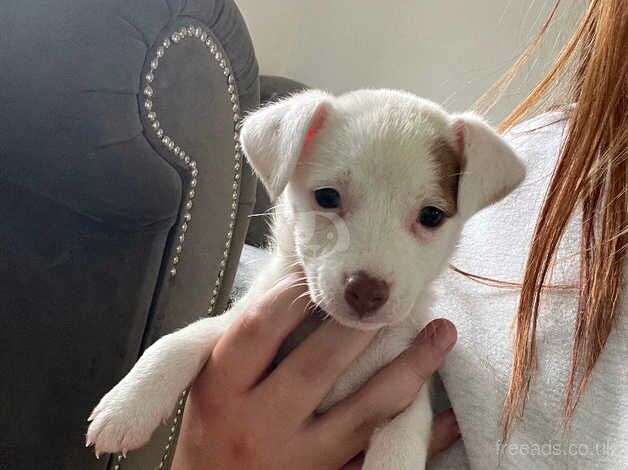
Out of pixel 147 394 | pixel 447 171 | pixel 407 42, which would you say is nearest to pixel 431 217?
pixel 447 171

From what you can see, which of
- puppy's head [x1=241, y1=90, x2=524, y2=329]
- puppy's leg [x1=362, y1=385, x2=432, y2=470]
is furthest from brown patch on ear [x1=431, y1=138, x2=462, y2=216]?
puppy's leg [x1=362, y1=385, x2=432, y2=470]

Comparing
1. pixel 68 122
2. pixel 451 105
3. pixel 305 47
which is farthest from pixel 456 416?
pixel 305 47

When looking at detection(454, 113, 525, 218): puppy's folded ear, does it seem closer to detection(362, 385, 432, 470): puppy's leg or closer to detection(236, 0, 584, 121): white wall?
detection(362, 385, 432, 470): puppy's leg

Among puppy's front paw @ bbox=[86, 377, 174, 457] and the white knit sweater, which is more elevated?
the white knit sweater

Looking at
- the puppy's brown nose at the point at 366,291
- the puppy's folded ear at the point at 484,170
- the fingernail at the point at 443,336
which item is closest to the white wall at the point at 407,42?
the puppy's folded ear at the point at 484,170

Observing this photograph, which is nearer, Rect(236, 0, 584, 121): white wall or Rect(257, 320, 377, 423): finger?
Rect(257, 320, 377, 423): finger

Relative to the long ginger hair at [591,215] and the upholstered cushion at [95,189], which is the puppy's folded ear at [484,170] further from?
the upholstered cushion at [95,189]

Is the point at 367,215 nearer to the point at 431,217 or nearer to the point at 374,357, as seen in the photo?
the point at 431,217
